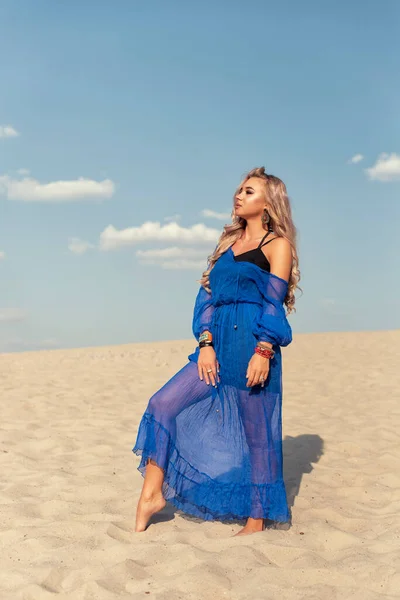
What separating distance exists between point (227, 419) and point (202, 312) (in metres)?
0.70

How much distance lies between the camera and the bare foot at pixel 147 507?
4059 mm

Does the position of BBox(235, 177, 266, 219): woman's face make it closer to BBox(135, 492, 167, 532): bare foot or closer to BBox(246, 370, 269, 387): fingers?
BBox(246, 370, 269, 387): fingers

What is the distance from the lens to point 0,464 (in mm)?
5938

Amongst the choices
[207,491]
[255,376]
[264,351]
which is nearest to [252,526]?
[207,491]

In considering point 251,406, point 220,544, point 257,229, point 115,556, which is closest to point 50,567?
point 115,556

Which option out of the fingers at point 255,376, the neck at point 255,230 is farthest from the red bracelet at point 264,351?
the neck at point 255,230

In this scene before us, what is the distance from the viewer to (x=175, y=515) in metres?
4.45

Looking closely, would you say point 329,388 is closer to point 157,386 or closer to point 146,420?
point 157,386

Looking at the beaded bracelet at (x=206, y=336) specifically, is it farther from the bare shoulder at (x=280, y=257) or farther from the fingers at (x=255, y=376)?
the bare shoulder at (x=280, y=257)

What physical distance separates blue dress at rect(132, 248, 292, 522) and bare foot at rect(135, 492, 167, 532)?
8 centimetres

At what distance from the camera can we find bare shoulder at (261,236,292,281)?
3.90 m

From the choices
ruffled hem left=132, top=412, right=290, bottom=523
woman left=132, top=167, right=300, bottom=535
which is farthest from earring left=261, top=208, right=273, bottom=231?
ruffled hem left=132, top=412, right=290, bottom=523

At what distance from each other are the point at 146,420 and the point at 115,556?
0.80m


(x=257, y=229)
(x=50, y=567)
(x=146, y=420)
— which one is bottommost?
(x=50, y=567)
